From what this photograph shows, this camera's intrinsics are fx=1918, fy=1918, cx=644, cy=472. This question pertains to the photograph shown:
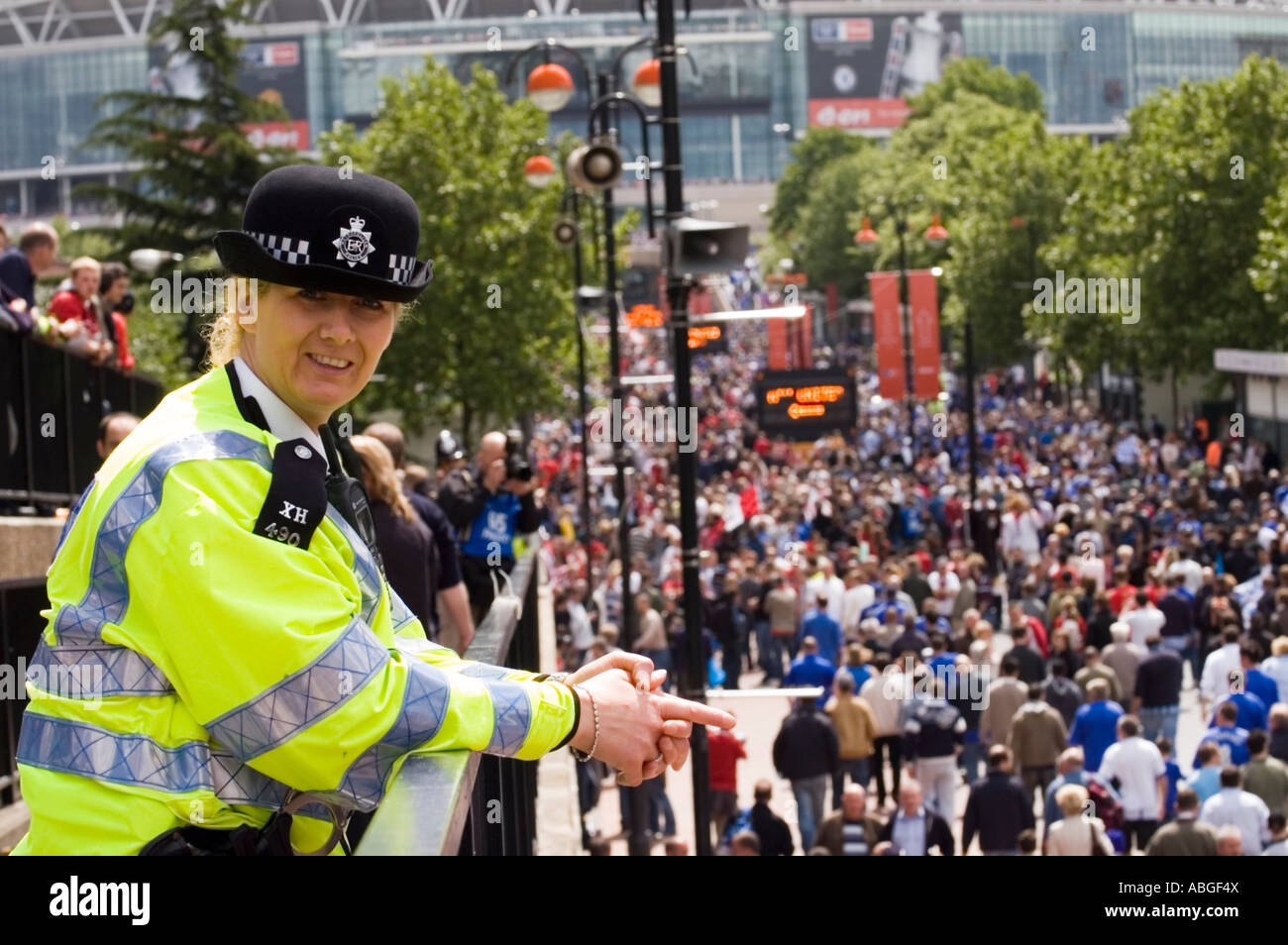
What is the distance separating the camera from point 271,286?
99.6 inches

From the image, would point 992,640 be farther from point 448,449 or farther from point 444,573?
point 444,573

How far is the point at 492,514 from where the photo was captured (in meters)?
8.99

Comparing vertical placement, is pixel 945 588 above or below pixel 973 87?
below

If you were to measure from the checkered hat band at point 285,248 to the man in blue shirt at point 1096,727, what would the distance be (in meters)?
12.3

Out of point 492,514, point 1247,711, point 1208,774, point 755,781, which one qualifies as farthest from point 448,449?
point 755,781

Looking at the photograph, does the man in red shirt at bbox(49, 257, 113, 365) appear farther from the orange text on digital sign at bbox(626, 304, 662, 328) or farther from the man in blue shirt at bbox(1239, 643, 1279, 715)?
the man in blue shirt at bbox(1239, 643, 1279, 715)

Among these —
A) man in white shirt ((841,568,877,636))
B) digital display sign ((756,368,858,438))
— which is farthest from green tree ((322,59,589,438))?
man in white shirt ((841,568,877,636))

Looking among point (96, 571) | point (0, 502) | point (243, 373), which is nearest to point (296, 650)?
point (96, 571)

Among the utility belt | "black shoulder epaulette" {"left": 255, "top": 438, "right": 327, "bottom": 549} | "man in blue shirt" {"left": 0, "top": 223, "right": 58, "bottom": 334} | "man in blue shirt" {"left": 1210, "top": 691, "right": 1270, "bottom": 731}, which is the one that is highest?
"man in blue shirt" {"left": 0, "top": 223, "right": 58, "bottom": 334}

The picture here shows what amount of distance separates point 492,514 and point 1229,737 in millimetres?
6529

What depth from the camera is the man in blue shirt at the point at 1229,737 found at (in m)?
13.1

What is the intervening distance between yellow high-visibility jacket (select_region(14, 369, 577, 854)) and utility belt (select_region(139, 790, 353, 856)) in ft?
0.05

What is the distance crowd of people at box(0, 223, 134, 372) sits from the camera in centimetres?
965

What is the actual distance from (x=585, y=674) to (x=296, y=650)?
675 millimetres
